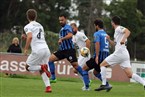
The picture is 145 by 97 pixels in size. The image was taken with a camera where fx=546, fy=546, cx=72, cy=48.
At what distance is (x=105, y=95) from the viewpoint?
13.6 metres

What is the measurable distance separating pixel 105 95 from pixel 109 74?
10774mm

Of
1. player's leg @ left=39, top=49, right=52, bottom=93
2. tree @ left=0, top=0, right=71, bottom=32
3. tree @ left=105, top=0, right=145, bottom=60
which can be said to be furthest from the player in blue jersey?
tree @ left=0, top=0, right=71, bottom=32

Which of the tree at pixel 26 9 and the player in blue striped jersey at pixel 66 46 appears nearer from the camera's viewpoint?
the player in blue striped jersey at pixel 66 46

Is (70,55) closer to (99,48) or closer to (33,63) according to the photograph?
(99,48)

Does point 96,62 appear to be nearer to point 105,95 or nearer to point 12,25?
point 105,95

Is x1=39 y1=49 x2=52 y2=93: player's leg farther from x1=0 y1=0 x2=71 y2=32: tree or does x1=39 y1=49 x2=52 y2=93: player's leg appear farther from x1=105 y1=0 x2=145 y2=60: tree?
x1=0 y1=0 x2=71 y2=32: tree

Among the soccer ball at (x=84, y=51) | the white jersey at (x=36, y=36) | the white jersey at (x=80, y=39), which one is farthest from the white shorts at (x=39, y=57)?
the white jersey at (x=80, y=39)

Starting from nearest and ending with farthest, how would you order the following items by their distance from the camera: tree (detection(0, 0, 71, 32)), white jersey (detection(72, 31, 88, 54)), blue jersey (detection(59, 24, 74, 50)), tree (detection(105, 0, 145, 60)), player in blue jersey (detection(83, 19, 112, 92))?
player in blue jersey (detection(83, 19, 112, 92)) → blue jersey (detection(59, 24, 74, 50)) → white jersey (detection(72, 31, 88, 54)) → tree (detection(105, 0, 145, 60)) → tree (detection(0, 0, 71, 32))

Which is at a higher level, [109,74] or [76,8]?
[76,8]

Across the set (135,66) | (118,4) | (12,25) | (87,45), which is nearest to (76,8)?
(12,25)

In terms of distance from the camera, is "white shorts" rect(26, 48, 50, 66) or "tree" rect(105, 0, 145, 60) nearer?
"white shorts" rect(26, 48, 50, 66)

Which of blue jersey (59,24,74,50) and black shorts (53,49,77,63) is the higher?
blue jersey (59,24,74,50)

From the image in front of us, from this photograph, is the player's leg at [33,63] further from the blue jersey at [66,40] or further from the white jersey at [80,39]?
the white jersey at [80,39]

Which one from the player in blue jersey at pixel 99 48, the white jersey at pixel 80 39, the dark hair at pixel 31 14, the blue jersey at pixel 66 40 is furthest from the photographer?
the white jersey at pixel 80 39
